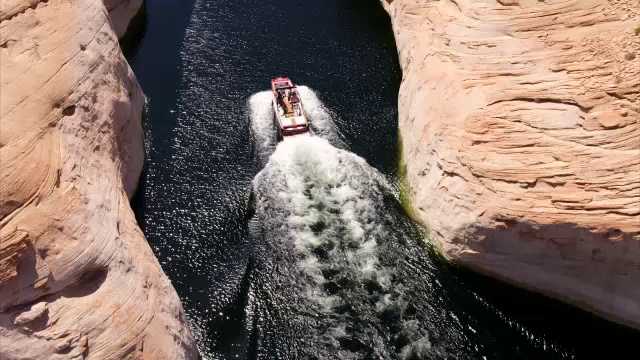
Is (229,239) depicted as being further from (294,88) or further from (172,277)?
(294,88)

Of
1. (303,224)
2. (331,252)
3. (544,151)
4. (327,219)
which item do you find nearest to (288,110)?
(327,219)

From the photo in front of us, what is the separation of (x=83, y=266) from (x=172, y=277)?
5.06m

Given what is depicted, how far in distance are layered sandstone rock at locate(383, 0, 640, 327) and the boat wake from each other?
2.79 m

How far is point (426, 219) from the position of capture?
23.9 meters

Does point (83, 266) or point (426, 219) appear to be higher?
point (83, 266)

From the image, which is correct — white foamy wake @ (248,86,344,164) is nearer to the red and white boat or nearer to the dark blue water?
the dark blue water

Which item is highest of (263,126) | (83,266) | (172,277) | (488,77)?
(488,77)

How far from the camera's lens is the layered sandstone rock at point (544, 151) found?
19.4m

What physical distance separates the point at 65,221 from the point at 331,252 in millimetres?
10511

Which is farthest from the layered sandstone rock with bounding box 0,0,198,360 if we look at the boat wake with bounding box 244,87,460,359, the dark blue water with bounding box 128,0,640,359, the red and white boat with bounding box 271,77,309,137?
the red and white boat with bounding box 271,77,309,137

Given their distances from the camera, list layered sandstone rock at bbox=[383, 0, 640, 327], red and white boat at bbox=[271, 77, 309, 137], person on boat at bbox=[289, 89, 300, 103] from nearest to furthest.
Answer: layered sandstone rock at bbox=[383, 0, 640, 327]
red and white boat at bbox=[271, 77, 309, 137]
person on boat at bbox=[289, 89, 300, 103]

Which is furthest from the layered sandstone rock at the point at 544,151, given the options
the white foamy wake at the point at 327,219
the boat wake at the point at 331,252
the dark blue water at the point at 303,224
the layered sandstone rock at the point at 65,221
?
the layered sandstone rock at the point at 65,221

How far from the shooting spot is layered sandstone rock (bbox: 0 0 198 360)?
615 inches

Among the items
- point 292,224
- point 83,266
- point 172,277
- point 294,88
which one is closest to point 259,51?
point 294,88
